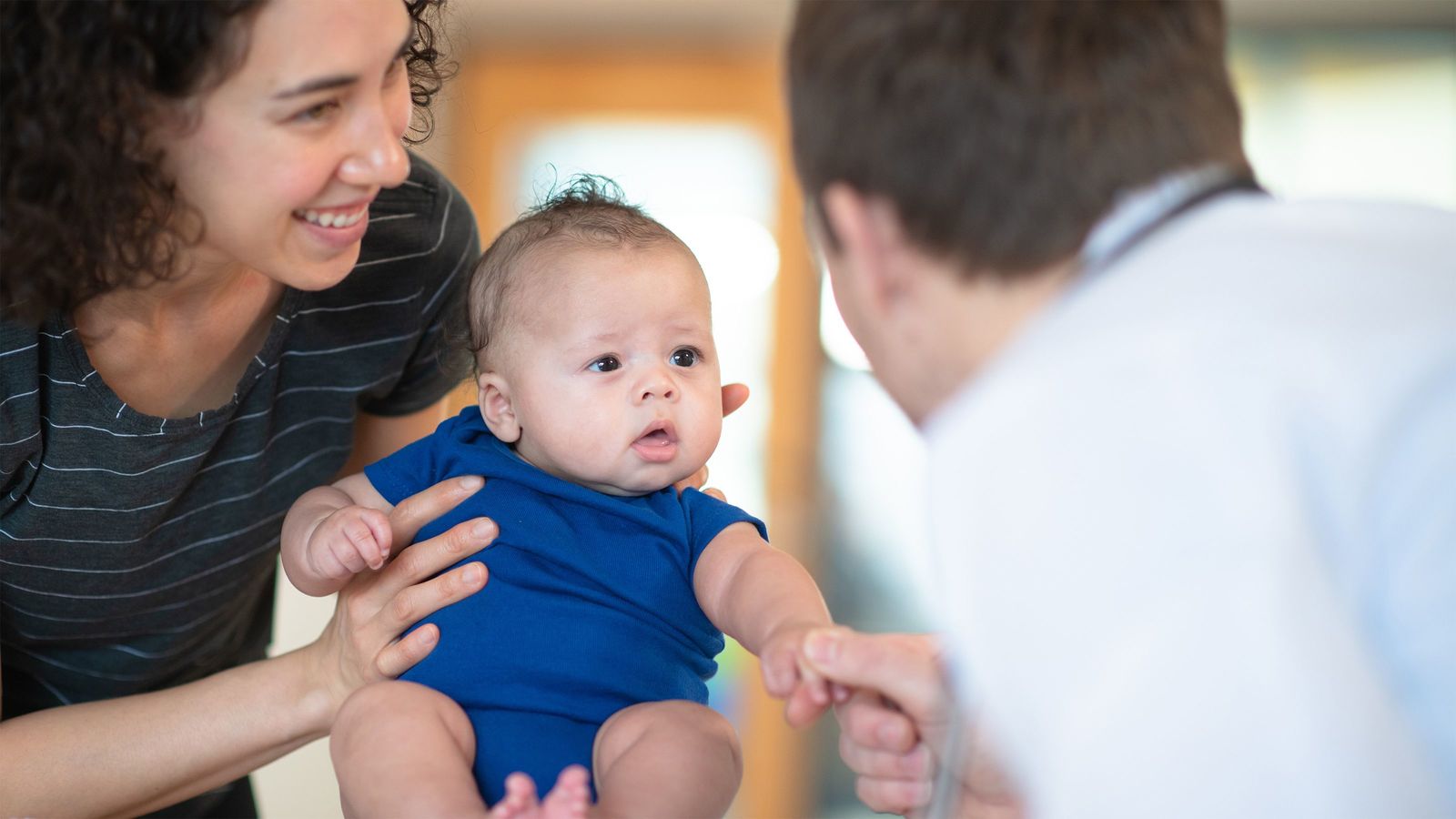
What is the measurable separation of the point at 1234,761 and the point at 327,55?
817 millimetres

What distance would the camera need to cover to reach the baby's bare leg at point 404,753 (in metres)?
0.95

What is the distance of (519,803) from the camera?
885mm

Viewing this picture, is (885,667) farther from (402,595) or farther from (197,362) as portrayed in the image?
(197,362)

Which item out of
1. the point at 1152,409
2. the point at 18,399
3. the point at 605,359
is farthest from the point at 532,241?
the point at 1152,409

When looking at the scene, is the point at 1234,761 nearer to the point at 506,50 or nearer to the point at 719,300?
the point at 719,300

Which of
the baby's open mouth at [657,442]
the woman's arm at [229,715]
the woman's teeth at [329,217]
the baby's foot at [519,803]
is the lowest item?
the woman's arm at [229,715]

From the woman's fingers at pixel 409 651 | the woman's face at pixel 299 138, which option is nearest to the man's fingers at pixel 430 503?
the woman's fingers at pixel 409 651

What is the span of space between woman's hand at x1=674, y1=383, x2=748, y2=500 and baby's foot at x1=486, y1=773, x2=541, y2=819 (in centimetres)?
39

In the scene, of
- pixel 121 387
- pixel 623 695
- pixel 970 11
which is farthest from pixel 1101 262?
pixel 121 387

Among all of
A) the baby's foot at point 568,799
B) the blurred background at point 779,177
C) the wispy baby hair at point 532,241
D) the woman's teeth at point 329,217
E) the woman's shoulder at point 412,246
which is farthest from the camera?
the blurred background at point 779,177

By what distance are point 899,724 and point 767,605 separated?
0.14m

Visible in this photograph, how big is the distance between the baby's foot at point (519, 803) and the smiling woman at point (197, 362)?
0.26 meters

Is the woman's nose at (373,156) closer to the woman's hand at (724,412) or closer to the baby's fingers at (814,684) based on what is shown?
the woman's hand at (724,412)

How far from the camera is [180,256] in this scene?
1.14 meters
